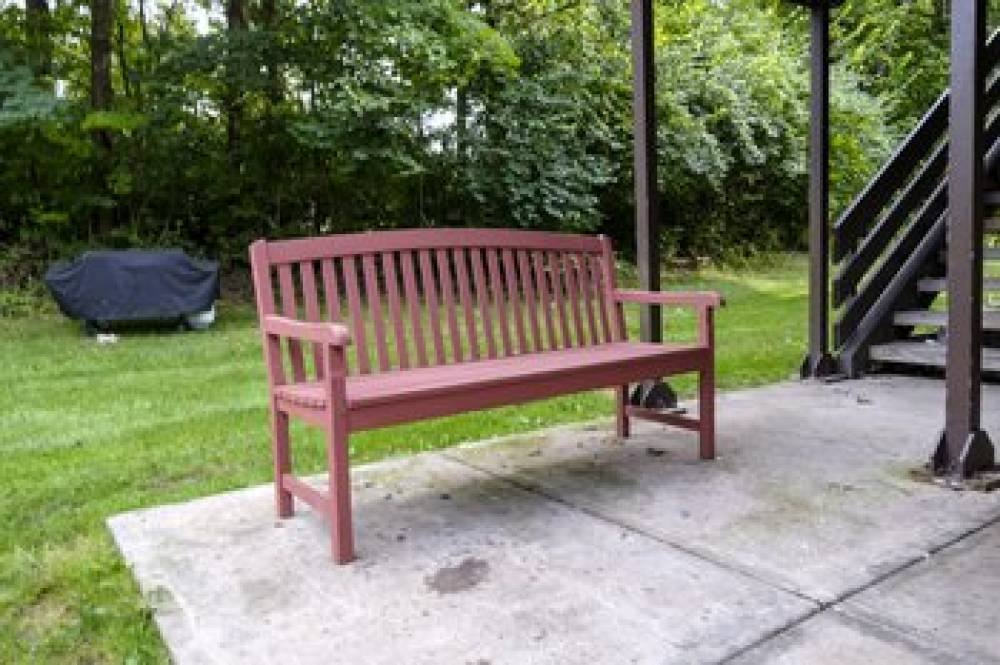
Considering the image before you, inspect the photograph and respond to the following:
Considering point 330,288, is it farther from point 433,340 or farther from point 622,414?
point 622,414

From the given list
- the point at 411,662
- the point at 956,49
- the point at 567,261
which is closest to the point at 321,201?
the point at 567,261

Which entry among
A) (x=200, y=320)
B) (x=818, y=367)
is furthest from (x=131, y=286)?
(x=818, y=367)

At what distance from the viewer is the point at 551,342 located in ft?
11.4

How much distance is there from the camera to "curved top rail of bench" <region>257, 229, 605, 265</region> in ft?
9.29

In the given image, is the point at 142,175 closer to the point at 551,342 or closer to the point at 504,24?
the point at 504,24

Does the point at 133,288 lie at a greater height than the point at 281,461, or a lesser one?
greater

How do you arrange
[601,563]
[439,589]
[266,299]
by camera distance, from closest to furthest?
[439,589] < [601,563] < [266,299]

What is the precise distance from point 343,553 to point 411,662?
0.63m

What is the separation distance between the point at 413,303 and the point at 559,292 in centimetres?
73

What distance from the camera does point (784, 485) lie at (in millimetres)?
2992

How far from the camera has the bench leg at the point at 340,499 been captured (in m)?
2.37

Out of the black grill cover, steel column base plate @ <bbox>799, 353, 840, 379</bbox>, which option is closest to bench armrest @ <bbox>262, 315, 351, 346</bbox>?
steel column base plate @ <bbox>799, 353, 840, 379</bbox>

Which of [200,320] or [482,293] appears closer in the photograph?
[482,293]

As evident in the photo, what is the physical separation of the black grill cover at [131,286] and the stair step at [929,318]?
6.42 m
